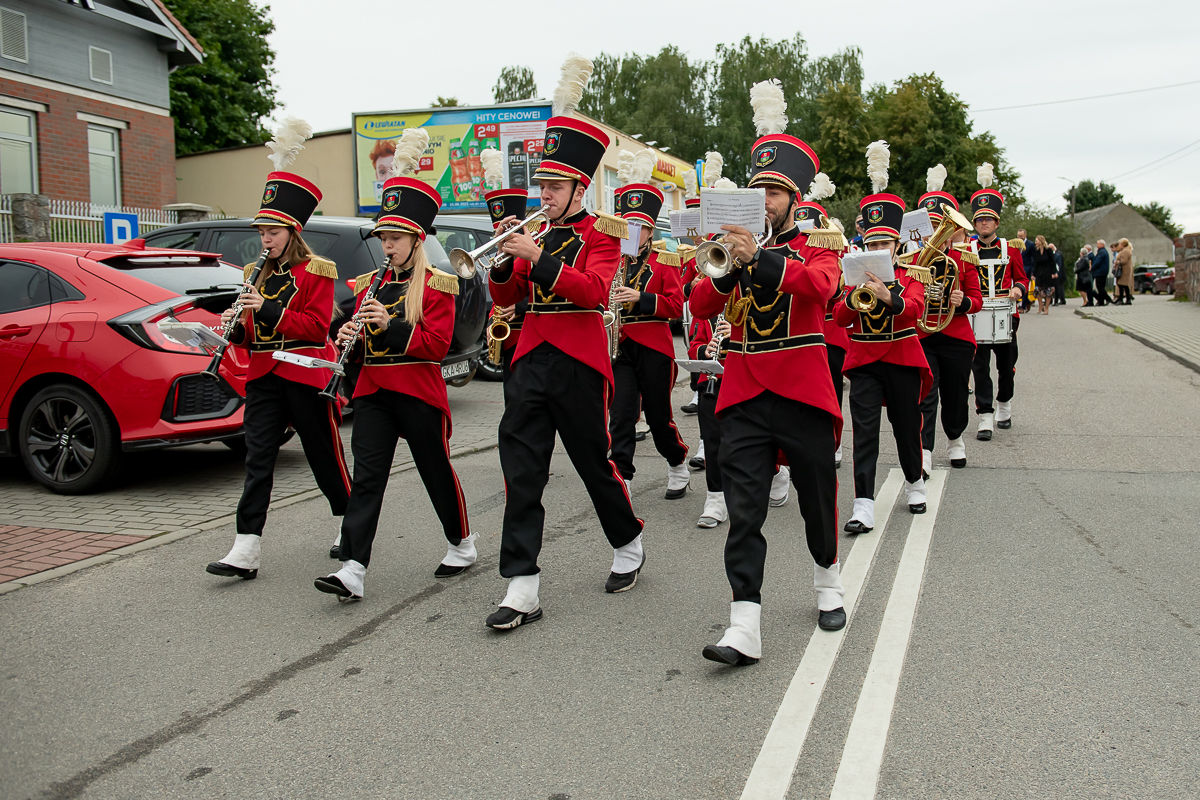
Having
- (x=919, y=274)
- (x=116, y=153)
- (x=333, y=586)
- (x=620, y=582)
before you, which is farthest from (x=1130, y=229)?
(x=333, y=586)

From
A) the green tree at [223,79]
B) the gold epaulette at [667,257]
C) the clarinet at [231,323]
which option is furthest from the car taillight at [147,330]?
the green tree at [223,79]

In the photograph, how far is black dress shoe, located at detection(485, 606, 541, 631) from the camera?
442 centimetres

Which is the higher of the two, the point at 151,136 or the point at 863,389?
the point at 151,136

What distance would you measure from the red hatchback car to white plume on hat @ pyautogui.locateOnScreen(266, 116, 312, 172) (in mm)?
1837

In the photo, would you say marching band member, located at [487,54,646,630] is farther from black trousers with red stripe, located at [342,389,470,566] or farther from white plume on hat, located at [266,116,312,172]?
white plume on hat, located at [266,116,312,172]

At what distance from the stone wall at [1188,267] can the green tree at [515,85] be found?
42.4 m

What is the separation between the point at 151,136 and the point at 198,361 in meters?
20.5

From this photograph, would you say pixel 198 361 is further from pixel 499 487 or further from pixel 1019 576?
pixel 1019 576

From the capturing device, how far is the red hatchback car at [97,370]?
6996 millimetres

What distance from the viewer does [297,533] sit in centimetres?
622

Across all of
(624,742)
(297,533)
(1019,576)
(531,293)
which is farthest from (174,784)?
(1019,576)

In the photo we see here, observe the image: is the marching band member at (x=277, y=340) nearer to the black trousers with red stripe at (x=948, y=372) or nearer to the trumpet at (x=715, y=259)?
the trumpet at (x=715, y=259)

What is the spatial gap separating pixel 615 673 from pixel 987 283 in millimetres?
7033

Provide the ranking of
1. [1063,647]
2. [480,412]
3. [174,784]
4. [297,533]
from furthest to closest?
[480,412] → [297,533] → [1063,647] → [174,784]
